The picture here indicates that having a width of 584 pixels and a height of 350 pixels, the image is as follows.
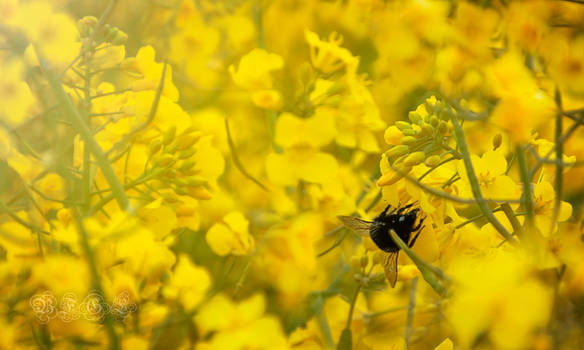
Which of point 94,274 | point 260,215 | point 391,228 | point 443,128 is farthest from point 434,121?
point 94,274

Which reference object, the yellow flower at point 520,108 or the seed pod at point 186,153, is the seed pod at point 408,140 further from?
the seed pod at point 186,153

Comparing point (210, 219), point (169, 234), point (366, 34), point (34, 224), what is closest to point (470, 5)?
point (366, 34)

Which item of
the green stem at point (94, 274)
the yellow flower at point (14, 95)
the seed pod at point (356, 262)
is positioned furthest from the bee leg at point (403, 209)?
the yellow flower at point (14, 95)

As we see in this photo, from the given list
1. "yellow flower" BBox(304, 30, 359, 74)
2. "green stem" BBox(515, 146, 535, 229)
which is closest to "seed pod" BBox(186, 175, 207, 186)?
"yellow flower" BBox(304, 30, 359, 74)

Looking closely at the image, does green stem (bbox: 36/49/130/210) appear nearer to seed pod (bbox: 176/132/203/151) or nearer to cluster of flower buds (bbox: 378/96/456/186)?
seed pod (bbox: 176/132/203/151)

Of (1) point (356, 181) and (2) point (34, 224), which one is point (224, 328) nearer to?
(2) point (34, 224)
